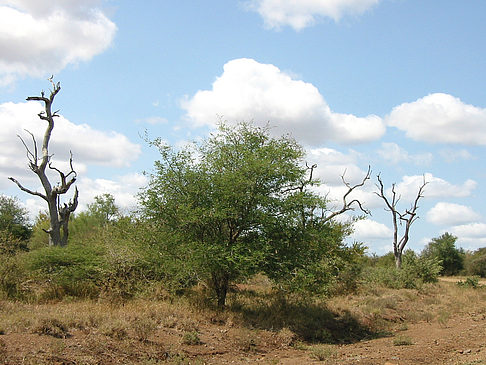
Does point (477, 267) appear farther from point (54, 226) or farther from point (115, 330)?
point (115, 330)

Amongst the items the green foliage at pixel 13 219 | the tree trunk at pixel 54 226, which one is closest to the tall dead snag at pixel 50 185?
the tree trunk at pixel 54 226

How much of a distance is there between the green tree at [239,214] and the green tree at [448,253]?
124 ft

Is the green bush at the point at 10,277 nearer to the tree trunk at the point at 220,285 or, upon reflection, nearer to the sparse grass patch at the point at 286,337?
the tree trunk at the point at 220,285

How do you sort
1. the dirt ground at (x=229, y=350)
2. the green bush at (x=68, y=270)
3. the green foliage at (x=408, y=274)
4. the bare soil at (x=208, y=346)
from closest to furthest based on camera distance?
the dirt ground at (x=229, y=350), the bare soil at (x=208, y=346), the green bush at (x=68, y=270), the green foliage at (x=408, y=274)

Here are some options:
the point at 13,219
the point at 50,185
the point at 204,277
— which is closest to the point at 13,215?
the point at 13,219

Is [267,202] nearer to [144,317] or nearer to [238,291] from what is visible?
[144,317]

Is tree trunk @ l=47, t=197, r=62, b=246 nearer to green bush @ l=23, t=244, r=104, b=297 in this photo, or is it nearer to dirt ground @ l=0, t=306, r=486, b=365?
green bush @ l=23, t=244, r=104, b=297

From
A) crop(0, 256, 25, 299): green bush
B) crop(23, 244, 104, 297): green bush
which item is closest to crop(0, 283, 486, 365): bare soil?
crop(0, 256, 25, 299): green bush

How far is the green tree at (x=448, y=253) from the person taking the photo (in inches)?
1941

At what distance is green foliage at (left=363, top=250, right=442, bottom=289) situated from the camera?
28859mm

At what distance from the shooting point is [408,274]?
30062 mm

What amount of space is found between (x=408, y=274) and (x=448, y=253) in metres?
22.7

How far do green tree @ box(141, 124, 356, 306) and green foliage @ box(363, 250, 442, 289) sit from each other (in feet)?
43.5

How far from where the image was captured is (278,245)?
51.0 ft
